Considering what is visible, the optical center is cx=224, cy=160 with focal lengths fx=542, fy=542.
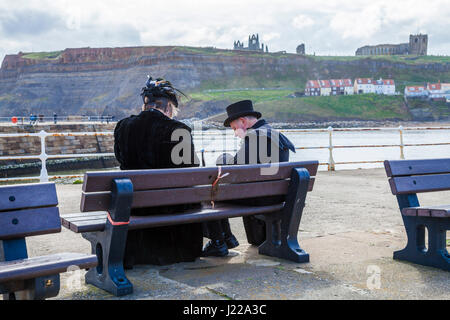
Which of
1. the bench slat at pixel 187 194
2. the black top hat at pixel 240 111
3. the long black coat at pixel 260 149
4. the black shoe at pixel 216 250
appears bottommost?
the black shoe at pixel 216 250

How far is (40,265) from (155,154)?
1.37 meters

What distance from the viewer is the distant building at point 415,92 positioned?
484 feet

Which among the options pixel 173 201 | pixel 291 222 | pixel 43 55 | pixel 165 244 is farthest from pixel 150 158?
pixel 43 55

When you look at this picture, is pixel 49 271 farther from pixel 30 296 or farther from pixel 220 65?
pixel 220 65

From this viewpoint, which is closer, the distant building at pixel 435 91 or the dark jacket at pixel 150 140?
the dark jacket at pixel 150 140

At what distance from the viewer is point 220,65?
180000 millimetres

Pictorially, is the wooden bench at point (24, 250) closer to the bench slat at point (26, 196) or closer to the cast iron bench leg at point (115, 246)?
the bench slat at point (26, 196)

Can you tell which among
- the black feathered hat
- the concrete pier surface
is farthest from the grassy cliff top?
the black feathered hat

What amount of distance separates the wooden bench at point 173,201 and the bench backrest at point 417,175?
21.3 inches

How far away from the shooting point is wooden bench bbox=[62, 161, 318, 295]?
2.87 metres

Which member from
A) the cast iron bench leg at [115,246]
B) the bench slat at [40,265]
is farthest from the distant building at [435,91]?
the bench slat at [40,265]

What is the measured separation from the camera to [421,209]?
134 inches
